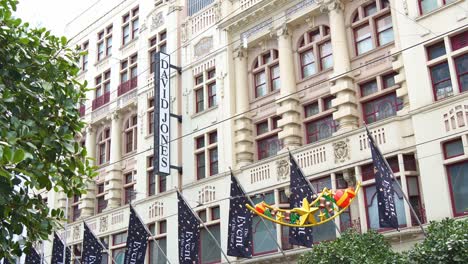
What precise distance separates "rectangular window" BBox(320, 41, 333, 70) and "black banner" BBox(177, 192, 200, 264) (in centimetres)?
854

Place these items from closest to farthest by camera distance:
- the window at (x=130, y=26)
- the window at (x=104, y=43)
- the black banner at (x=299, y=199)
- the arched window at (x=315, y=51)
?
1. the black banner at (x=299, y=199)
2. the arched window at (x=315, y=51)
3. the window at (x=130, y=26)
4. the window at (x=104, y=43)

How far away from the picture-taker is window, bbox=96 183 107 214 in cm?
3856

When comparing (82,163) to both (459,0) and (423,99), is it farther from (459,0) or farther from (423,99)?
(459,0)

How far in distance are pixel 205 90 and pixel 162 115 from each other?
100 inches

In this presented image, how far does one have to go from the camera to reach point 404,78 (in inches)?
942

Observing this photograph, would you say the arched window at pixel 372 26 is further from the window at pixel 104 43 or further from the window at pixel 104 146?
the window at pixel 104 43

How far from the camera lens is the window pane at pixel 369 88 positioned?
2571 centimetres

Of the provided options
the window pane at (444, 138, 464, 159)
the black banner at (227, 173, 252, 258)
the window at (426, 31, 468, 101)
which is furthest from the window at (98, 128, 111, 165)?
the window pane at (444, 138, 464, 159)

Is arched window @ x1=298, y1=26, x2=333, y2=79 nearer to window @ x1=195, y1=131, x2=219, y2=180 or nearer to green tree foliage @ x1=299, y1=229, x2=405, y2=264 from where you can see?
window @ x1=195, y1=131, x2=219, y2=180

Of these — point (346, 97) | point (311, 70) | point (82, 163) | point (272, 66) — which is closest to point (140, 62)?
point (272, 66)

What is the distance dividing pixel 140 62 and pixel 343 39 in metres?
15.3

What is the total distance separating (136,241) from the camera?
94.3 feet

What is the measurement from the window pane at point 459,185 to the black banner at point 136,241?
13.7 meters

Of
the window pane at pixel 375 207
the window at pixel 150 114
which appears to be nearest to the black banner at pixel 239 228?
the window pane at pixel 375 207
